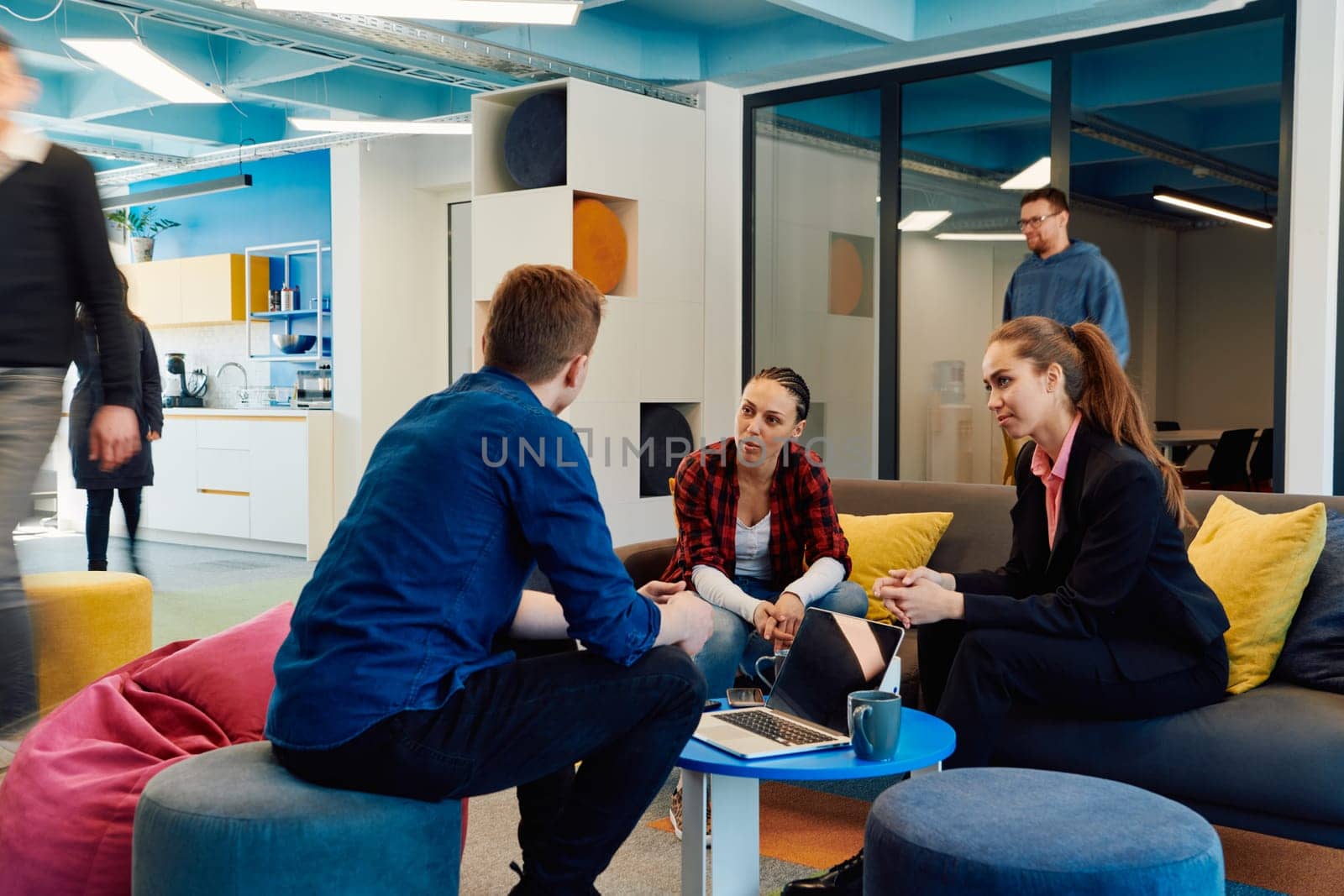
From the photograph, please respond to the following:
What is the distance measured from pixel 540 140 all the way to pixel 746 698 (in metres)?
4.09

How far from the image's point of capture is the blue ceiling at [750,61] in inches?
227

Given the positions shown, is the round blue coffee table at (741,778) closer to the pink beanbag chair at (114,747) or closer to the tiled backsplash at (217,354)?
the pink beanbag chair at (114,747)

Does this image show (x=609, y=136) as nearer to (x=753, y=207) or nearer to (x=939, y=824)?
(x=753, y=207)

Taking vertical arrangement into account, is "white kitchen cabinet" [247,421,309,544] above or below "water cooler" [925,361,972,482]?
below

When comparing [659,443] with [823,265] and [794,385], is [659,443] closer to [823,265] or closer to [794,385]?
[823,265]

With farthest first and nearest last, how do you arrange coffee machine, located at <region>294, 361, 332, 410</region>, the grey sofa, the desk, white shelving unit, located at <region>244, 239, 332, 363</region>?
1. white shelving unit, located at <region>244, 239, 332, 363</region>
2. coffee machine, located at <region>294, 361, 332, 410</region>
3. the desk
4. the grey sofa

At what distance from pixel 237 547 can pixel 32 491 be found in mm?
6369

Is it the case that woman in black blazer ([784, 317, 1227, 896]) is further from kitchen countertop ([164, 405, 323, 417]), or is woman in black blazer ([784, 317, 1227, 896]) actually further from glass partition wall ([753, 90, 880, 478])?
kitchen countertop ([164, 405, 323, 417])

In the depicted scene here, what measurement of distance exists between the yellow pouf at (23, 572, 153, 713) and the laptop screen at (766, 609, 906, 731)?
2.15 m

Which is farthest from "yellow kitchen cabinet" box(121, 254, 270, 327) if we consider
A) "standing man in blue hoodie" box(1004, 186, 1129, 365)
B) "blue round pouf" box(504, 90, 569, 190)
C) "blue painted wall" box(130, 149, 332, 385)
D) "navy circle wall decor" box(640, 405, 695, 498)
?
"standing man in blue hoodie" box(1004, 186, 1129, 365)

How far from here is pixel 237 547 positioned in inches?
342

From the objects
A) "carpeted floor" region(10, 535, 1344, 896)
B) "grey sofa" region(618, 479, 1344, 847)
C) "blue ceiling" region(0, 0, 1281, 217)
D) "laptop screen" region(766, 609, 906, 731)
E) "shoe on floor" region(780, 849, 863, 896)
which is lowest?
"carpeted floor" region(10, 535, 1344, 896)

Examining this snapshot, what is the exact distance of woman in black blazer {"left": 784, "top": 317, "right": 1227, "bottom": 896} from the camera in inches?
100

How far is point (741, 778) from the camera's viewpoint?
7.58 ft
